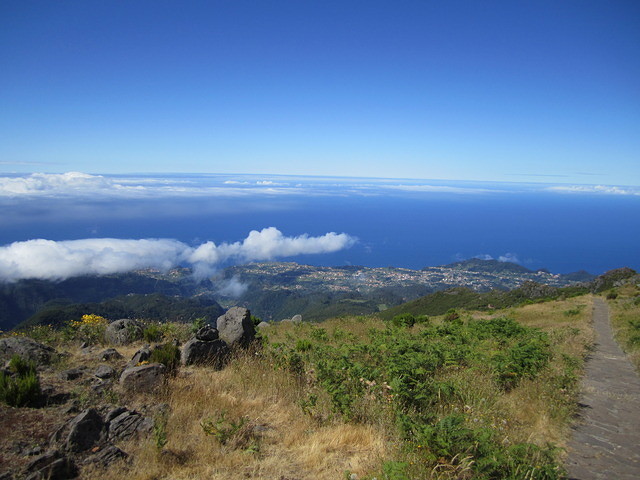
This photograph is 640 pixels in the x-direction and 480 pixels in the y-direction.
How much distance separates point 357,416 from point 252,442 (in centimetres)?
156

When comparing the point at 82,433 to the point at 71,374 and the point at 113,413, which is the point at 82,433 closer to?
the point at 113,413

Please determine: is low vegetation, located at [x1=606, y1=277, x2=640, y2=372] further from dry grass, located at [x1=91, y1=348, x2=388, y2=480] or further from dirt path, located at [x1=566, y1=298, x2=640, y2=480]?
dry grass, located at [x1=91, y1=348, x2=388, y2=480]

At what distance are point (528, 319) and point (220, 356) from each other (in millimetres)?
Result: 20137

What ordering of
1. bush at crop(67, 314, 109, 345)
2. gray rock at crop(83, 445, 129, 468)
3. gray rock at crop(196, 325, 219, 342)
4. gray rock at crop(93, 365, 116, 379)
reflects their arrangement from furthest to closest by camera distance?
bush at crop(67, 314, 109, 345) → gray rock at crop(196, 325, 219, 342) → gray rock at crop(93, 365, 116, 379) → gray rock at crop(83, 445, 129, 468)

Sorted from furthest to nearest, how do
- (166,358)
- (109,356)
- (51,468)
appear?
(109,356) → (166,358) → (51,468)

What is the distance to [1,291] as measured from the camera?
597ft

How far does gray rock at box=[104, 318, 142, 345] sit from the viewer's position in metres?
9.27

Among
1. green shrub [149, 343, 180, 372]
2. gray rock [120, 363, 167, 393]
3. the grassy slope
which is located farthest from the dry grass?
the grassy slope

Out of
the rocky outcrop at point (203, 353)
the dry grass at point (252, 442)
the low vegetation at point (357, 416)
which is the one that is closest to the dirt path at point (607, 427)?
the low vegetation at point (357, 416)

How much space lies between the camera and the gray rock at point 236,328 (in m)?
8.84

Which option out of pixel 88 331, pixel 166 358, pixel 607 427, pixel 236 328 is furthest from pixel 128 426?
pixel 607 427

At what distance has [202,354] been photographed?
24.5 ft

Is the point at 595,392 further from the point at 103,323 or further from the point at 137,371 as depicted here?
the point at 103,323

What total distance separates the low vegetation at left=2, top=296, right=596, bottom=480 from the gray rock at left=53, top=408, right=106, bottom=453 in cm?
43
